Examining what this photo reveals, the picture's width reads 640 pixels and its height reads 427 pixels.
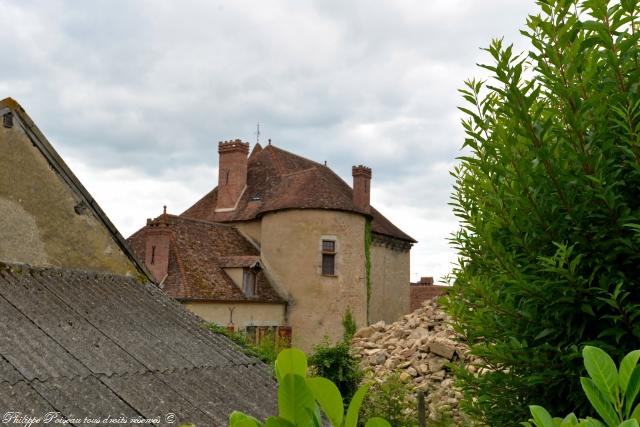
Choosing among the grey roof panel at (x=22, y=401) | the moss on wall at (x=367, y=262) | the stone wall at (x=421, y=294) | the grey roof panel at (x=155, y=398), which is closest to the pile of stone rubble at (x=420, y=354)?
the moss on wall at (x=367, y=262)

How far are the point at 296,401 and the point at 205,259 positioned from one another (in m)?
24.5

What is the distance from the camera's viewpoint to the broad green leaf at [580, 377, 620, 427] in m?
1.30

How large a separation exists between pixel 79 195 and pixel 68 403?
154 inches

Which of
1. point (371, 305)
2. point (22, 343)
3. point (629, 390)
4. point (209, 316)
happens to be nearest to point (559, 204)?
point (629, 390)

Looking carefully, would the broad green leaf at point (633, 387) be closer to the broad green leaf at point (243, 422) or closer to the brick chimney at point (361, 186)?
the broad green leaf at point (243, 422)

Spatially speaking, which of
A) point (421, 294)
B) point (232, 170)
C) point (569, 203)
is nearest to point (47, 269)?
point (569, 203)

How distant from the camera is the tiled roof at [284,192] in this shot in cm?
2628

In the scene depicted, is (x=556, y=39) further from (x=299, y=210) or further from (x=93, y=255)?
(x=299, y=210)

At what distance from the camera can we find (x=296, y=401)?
1.23 m

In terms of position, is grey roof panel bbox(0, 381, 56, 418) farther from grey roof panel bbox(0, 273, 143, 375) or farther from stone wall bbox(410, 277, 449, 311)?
stone wall bbox(410, 277, 449, 311)

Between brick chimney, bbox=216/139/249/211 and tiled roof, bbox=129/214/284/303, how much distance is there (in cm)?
169

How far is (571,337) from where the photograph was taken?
11.4 feet

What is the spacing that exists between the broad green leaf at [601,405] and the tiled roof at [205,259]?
72.1 feet

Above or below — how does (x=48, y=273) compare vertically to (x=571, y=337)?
above
